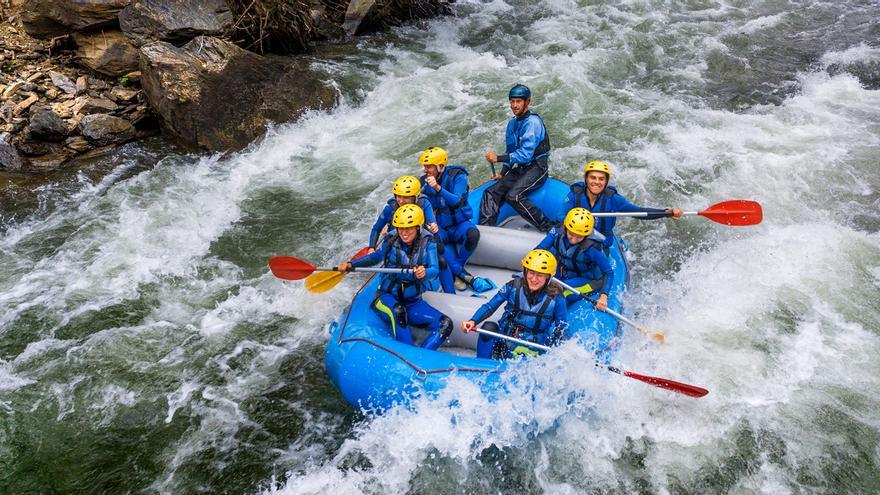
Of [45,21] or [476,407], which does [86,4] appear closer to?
[45,21]

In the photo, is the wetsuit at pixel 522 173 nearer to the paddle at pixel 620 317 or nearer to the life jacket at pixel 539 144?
the life jacket at pixel 539 144

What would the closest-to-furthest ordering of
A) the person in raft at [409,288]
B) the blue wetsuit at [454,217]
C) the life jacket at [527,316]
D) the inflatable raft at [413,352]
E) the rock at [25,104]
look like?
1. the inflatable raft at [413,352]
2. the life jacket at [527,316]
3. the person in raft at [409,288]
4. the blue wetsuit at [454,217]
5. the rock at [25,104]

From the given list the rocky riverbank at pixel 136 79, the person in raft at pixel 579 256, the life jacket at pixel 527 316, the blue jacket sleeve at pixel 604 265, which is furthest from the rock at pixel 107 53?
the blue jacket sleeve at pixel 604 265

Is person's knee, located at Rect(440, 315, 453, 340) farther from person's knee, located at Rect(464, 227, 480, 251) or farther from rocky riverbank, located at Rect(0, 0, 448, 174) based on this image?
rocky riverbank, located at Rect(0, 0, 448, 174)

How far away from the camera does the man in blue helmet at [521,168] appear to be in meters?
6.26

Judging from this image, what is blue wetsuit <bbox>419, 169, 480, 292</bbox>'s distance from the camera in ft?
18.8

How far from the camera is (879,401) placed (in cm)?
509

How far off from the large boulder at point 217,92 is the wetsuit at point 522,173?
387 centimetres

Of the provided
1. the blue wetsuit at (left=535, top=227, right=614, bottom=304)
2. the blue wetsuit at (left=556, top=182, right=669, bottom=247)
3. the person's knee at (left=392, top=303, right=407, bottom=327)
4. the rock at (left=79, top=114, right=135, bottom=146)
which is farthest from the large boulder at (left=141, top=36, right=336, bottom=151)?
the blue wetsuit at (left=535, top=227, right=614, bottom=304)

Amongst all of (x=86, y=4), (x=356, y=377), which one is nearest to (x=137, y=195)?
(x=86, y=4)

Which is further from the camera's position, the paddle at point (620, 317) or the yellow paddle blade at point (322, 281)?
the yellow paddle blade at point (322, 281)

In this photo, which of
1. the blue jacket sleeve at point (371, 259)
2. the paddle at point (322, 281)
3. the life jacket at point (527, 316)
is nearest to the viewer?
the life jacket at point (527, 316)

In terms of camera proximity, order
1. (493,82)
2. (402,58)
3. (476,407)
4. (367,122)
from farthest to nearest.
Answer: (402,58), (493,82), (367,122), (476,407)

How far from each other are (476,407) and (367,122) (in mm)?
5911
